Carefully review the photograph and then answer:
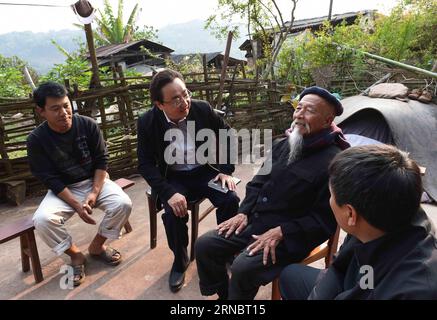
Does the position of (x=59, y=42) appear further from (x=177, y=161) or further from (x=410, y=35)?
(x=177, y=161)

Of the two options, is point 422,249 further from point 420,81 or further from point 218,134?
point 420,81

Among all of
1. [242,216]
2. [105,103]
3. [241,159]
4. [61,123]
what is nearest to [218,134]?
[242,216]

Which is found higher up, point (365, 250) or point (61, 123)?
point (61, 123)

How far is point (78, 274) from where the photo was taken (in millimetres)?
2621

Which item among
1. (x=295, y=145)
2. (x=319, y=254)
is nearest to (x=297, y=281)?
(x=319, y=254)

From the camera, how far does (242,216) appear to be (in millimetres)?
2168

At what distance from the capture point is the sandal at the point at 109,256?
2.80m

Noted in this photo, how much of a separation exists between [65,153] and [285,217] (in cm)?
200

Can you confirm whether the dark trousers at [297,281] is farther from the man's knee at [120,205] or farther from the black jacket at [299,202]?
the man's knee at [120,205]

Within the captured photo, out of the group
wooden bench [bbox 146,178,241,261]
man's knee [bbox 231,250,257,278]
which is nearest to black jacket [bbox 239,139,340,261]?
man's knee [bbox 231,250,257,278]

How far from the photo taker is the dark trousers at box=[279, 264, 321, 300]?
1.61 meters

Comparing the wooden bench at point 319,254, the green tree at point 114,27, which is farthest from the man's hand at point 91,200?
the green tree at point 114,27

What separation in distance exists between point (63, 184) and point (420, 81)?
19.8 ft
